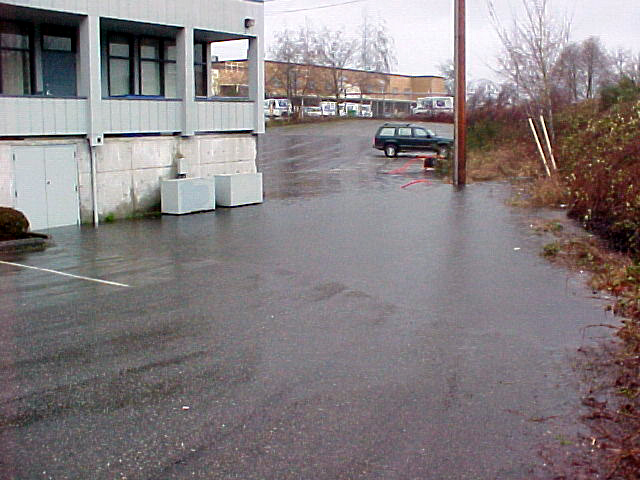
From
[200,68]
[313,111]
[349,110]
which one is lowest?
[200,68]

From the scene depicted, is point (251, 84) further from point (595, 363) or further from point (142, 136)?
point (595, 363)

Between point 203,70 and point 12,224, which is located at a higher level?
point 203,70

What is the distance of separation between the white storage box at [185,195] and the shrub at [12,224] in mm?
5593

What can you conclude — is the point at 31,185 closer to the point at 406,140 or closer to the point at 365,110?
the point at 406,140

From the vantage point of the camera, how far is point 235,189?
81.1ft

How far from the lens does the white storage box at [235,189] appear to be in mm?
24609

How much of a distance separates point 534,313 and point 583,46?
1488 inches

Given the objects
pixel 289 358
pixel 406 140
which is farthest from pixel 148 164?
pixel 406 140

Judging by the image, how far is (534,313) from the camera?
10789mm

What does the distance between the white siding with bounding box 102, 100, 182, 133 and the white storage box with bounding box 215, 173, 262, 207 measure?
2117 millimetres

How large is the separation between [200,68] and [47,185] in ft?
27.9

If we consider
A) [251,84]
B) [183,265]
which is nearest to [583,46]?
[251,84]

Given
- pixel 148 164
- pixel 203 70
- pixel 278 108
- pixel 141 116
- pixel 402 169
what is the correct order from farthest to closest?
pixel 278 108 → pixel 402 169 → pixel 203 70 → pixel 148 164 → pixel 141 116

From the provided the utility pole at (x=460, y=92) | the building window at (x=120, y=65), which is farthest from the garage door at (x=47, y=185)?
the utility pole at (x=460, y=92)
